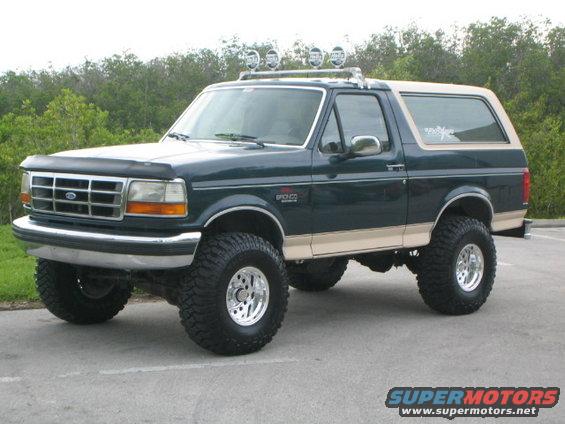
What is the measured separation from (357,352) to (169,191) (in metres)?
2.00

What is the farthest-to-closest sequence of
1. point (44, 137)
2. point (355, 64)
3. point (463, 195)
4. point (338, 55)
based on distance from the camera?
point (355, 64) < point (44, 137) < point (463, 195) < point (338, 55)

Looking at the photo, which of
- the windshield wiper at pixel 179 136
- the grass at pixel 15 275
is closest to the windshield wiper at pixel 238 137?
the windshield wiper at pixel 179 136

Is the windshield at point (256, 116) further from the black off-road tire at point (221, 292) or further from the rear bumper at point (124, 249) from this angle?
the rear bumper at point (124, 249)

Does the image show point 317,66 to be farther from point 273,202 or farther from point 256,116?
point 273,202

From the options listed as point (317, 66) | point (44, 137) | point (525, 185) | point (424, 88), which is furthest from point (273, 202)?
point (44, 137)

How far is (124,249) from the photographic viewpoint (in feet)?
23.6

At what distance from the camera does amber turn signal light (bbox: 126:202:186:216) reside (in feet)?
23.7

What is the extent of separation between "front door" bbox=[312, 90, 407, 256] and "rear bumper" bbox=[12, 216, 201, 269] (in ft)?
4.73

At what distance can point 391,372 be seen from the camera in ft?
23.8

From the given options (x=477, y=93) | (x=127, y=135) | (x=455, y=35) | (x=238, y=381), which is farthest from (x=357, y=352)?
(x=455, y=35)

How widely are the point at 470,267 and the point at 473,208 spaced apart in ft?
2.15

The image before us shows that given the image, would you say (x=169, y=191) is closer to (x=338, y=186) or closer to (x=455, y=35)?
(x=338, y=186)

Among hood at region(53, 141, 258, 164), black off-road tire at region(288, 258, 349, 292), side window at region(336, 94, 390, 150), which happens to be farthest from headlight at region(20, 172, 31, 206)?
black off-road tire at region(288, 258, 349, 292)

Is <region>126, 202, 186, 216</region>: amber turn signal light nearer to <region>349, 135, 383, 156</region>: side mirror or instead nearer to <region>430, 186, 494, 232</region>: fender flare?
<region>349, 135, 383, 156</region>: side mirror
